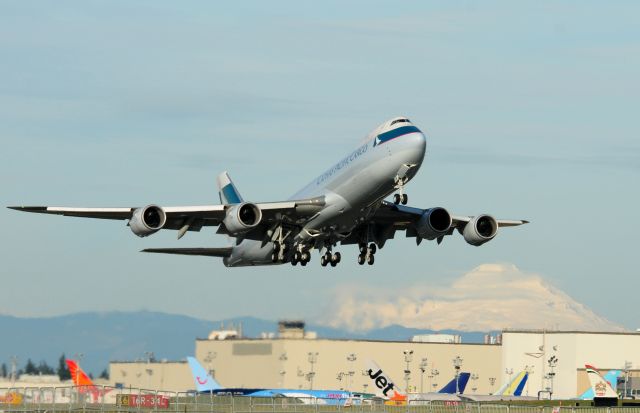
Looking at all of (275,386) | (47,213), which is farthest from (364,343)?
(47,213)

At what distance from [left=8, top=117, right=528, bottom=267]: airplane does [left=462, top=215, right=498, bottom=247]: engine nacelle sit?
0.20 feet

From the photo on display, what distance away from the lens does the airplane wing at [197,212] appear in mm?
60562

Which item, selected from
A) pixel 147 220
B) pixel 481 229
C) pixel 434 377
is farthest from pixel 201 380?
pixel 147 220

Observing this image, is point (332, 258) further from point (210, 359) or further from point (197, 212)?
point (210, 359)

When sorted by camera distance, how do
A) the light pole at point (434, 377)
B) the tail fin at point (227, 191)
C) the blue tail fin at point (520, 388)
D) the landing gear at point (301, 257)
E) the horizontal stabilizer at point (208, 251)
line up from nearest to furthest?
the landing gear at point (301, 257) < the horizontal stabilizer at point (208, 251) < the tail fin at point (227, 191) < the blue tail fin at point (520, 388) < the light pole at point (434, 377)

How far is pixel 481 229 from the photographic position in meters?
66.8

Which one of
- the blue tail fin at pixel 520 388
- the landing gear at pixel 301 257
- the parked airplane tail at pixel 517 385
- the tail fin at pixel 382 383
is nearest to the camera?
the landing gear at pixel 301 257

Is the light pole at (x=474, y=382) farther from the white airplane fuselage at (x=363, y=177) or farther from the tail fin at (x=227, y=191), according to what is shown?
the white airplane fuselage at (x=363, y=177)

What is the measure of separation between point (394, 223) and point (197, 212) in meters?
12.4

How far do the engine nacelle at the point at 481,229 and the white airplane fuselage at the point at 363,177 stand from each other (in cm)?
835

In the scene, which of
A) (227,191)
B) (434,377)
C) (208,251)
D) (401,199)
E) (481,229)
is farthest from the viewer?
(434,377)

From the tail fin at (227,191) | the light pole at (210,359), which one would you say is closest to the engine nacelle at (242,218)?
the tail fin at (227,191)

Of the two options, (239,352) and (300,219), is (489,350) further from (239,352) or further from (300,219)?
(300,219)

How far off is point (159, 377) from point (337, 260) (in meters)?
112
